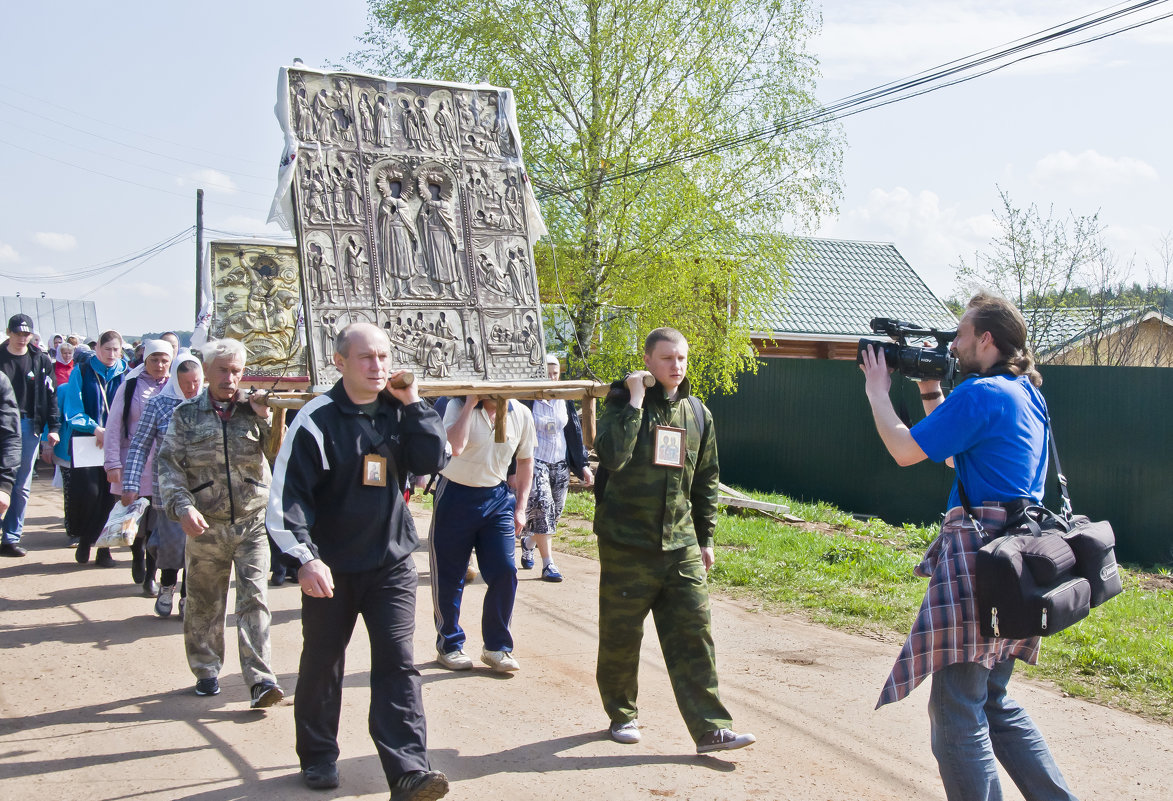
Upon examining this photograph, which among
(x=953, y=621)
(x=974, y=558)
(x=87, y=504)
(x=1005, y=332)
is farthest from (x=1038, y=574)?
(x=87, y=504)

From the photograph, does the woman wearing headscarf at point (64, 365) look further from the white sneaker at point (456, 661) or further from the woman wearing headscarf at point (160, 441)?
the white sneaker at point (456, 661)

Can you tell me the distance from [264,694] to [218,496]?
1129mm

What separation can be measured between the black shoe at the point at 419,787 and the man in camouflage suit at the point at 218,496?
1.83 m

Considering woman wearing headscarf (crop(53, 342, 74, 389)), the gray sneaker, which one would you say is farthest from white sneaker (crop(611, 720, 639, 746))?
woman wearing headscarf (crop(53, 342, 74, 389))

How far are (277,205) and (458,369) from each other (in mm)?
1349

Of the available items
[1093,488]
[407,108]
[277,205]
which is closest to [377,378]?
[277,205]

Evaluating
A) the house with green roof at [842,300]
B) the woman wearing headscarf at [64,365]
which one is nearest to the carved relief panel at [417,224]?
the woman wearing headscarf at [64,365]

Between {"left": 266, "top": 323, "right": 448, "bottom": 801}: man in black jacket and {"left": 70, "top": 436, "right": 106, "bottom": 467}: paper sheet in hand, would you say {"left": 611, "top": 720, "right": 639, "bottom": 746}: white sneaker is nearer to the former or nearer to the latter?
{"left": 266, "top": 323, "right": 448, "bottom": 801}: man in black jacket

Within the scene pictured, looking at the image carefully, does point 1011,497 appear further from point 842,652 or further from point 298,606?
point 298,606

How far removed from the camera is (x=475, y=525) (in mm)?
6492

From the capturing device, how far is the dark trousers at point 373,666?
13.9ft

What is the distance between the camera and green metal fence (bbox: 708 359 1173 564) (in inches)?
476

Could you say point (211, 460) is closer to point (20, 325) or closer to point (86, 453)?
point (86, 453)

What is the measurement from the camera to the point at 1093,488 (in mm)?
12586
